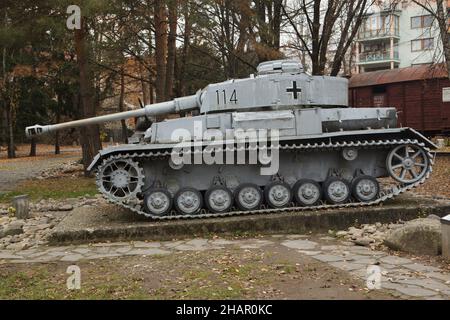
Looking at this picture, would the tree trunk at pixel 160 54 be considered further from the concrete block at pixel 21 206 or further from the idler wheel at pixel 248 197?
the idler wheel at pixel 248 197

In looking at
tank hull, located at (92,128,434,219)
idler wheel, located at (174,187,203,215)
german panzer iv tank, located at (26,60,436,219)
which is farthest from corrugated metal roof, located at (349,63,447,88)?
idler wheel, located at (174,187,203,215)

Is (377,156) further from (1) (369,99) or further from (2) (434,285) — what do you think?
(1) (369,99)

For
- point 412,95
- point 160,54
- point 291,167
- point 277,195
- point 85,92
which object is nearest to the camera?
point 277,195

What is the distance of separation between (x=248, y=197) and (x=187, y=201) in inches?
41.6

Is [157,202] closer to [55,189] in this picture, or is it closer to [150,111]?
[150,111]

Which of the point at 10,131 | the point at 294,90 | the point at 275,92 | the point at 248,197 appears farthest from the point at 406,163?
the point at 10,131

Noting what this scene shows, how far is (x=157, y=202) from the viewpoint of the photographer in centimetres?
903

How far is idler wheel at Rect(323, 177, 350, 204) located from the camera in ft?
31.0

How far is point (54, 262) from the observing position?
705 cm

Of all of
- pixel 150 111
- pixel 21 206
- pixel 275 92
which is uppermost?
pixel 275 92

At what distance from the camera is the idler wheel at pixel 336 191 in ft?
31.0

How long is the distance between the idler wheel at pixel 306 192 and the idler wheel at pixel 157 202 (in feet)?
7.38

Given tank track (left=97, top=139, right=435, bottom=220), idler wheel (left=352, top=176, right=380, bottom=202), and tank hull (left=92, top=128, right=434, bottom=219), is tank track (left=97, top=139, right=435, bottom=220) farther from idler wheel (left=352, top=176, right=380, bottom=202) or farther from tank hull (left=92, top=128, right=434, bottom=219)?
idler wheel (left=352, top=176, right=380, bottom=202)

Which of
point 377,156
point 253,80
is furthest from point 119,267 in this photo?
point 377,156
